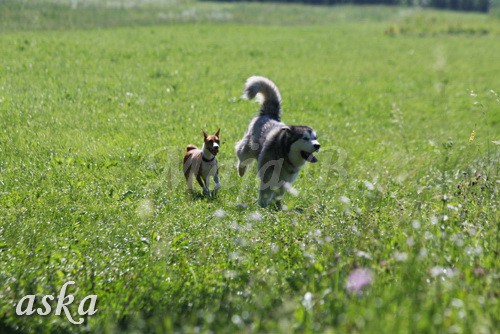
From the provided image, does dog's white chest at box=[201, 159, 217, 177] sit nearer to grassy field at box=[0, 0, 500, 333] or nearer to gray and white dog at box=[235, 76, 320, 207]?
grassy field at box=[0, 0, 500, 333]

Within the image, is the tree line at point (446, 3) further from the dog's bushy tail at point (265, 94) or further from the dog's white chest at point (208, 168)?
the dog's white chest at point (208, 168)

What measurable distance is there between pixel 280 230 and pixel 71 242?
7.64 ft

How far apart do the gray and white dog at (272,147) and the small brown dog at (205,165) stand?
A: 748 millimetres

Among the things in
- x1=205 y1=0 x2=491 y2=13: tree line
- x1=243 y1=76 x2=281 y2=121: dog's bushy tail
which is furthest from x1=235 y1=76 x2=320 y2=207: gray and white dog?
x1=205 y1=0 x2=491 y2=13: tree line

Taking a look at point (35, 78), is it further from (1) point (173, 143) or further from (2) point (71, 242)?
(2) point (71, 242)

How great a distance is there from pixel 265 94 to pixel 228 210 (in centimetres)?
275

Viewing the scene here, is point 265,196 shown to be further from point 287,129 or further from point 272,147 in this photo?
A: point 287,129

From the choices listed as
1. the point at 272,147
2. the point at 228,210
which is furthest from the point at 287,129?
the point at 228,210

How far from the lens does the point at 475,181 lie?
288 inches

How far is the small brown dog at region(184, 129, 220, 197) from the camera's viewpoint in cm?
841

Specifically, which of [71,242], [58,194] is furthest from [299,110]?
[71,242]

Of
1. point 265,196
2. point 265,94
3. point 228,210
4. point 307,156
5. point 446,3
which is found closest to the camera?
point 228,210

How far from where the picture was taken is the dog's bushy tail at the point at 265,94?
9.39 metres

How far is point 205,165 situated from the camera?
334 inches
